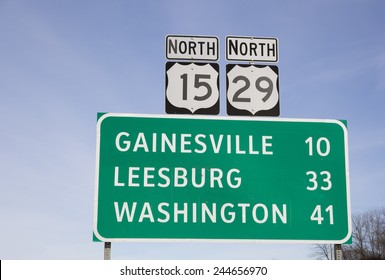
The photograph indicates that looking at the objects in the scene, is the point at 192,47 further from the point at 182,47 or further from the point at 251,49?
the point at 251,49

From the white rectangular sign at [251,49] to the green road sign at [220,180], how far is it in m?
1.24

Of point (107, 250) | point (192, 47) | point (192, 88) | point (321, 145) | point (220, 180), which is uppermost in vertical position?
point (192, 47)

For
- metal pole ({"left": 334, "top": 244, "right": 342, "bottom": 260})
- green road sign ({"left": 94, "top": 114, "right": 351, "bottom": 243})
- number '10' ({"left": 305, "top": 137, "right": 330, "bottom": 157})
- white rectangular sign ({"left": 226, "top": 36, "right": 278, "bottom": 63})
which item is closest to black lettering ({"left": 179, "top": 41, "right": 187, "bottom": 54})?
white rectangular sign ({"left": 226, "top": 36, "right": 278, "bottom": 63})

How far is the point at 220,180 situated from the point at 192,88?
170 cm

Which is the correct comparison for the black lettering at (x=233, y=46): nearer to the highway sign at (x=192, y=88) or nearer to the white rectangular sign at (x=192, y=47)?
the white rectangular sign at (x=192, y=47)

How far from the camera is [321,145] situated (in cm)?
918

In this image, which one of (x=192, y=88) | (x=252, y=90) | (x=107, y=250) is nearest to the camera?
(x=107, y=250)

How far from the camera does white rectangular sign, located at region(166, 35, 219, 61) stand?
9586 millimetres

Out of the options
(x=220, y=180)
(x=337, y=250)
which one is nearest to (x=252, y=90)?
(x=220, y=180)

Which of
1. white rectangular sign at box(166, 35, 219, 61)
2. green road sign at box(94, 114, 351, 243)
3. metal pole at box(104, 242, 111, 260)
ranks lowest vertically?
metal pole at box(104, 242, 111, 260)

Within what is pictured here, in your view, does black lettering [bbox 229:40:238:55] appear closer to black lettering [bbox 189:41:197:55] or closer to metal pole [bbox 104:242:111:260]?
black lettering [bbox 189:41:197:55]

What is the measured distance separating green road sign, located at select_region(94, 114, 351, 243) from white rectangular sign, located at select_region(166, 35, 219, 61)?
1.21 metres

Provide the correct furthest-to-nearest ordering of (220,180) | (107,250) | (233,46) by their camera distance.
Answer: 1. (233,46)
2. (220,180)
3. (107,250)

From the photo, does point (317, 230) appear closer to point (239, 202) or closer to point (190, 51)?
point (239, 202)
